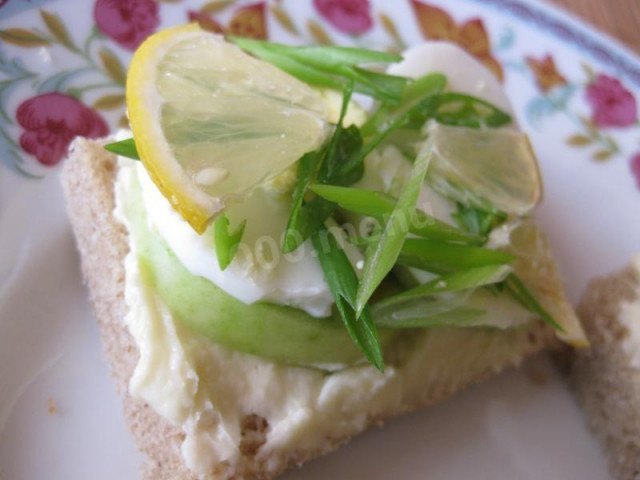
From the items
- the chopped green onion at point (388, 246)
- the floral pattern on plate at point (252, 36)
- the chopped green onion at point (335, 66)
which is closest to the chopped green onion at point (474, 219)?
the chopped green onion at point (388, 246)

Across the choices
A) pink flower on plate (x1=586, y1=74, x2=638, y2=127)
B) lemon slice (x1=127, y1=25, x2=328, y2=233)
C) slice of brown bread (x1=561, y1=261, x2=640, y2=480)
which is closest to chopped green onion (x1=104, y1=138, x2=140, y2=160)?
lemon slice (x1=127, y1=25, x2=328, y2=233)

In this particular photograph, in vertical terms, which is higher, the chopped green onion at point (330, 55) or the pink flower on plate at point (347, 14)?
the chopped green onion at point (330, 55)

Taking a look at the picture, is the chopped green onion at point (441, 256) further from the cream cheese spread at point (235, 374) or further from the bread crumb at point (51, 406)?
the bread crumb at point (51, 406)

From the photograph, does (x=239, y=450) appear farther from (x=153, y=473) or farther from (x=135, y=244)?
(x=135, y=244)

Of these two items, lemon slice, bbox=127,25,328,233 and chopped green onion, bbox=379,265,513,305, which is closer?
lemon slice, bbox=127,25,328,233

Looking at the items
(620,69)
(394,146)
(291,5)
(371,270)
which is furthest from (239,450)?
(620,69)

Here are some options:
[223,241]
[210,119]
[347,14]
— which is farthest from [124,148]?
[347,14]

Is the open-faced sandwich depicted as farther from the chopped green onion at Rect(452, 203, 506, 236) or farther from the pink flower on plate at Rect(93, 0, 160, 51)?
the pink flower on plate at Rect(93, 0, 160, 51)

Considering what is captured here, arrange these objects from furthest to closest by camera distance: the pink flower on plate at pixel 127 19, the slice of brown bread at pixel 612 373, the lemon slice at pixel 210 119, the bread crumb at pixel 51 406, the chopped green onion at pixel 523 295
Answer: the pink flower on plate at pixel 127 19, the slice of brown bread at pixel 612 373, the chopped green onion at pixel 523 295, the bread crumb at pixel 51 406, the lemon slice at pixel 210 119
